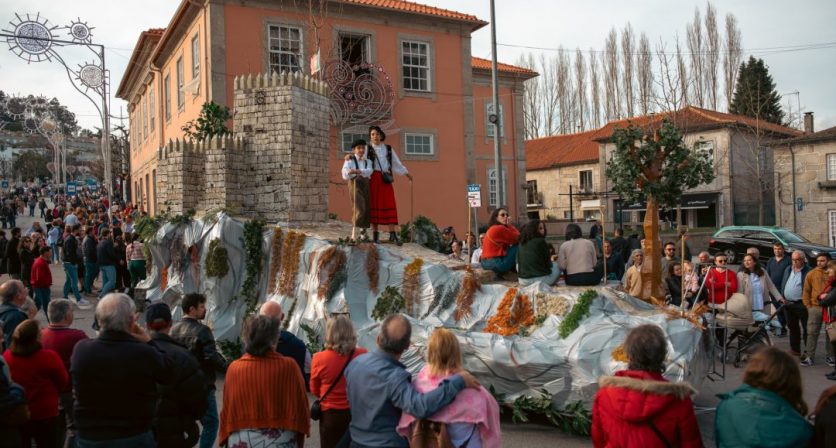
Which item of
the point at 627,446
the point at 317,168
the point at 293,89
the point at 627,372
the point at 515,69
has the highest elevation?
the point at 515,69

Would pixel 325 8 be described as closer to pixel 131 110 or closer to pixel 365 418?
pixel 365 418

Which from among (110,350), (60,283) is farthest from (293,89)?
(110,350)

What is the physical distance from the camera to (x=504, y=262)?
10.1 metres

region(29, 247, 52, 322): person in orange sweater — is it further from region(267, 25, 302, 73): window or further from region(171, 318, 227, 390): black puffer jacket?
region(267, 25, 302, 73): window

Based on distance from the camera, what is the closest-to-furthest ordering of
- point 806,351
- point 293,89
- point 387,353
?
point 387,353 → point 806,351 → point 293,89

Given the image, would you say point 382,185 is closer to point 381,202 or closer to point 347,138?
point 381,202

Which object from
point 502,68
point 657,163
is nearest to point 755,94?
point 502,68

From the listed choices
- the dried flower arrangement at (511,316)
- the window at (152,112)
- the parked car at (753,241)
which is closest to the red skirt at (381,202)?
the dried flower arrangement at (511,316)

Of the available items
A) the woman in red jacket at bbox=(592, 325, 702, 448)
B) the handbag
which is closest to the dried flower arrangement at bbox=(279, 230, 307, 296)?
the handbag

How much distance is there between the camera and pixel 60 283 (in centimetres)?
1878

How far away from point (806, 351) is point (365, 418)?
29.4ft

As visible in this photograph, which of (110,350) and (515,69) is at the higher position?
(515,69)

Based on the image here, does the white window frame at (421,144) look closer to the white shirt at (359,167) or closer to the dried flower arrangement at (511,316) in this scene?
the white shirt at (359,167)

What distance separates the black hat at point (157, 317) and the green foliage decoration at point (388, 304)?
519cm
